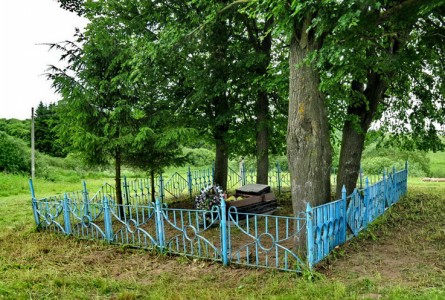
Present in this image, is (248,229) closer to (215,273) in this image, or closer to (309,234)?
(215,273)

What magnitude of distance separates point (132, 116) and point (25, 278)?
17.3ft

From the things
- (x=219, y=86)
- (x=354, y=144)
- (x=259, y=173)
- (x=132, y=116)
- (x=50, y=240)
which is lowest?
(x=50, y=240)

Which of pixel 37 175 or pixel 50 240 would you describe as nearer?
pixel 50 240

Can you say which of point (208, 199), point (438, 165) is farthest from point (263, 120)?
point (438, 165)

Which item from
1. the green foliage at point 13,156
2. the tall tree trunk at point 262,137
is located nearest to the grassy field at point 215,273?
the tall tree trunk at point 262,137

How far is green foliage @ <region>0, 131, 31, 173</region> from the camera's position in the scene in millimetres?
21594

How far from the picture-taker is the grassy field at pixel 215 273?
482 centimetres

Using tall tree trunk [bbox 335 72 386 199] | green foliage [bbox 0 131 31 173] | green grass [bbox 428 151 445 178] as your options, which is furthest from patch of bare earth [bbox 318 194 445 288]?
green foliage [bbox 0 131 31 173]

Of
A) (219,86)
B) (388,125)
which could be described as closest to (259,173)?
(219,86)

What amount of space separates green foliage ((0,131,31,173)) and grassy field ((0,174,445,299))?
1529cm

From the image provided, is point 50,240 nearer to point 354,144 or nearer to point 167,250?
point 167,250

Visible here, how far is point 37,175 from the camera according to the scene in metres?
22.0

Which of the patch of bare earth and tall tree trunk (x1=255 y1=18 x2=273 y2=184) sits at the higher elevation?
tall tree trunk (x1=255 y1=18 x2=273 y2=184)

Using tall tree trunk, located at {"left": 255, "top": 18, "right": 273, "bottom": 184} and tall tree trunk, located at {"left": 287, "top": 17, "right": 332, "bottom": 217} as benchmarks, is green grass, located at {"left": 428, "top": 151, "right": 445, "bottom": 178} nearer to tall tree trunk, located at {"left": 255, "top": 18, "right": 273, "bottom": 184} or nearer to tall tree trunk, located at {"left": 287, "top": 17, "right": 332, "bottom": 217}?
tall tree trunk, located at {"left": 255, "top": 18, "right": 273, "bottom": 184}
